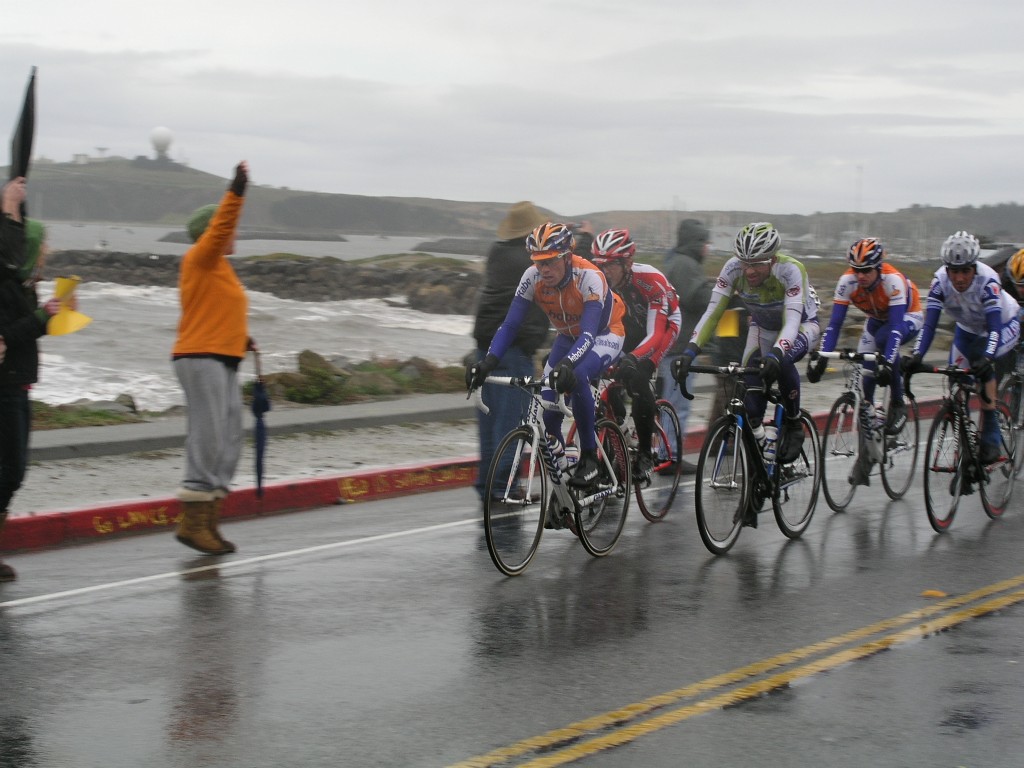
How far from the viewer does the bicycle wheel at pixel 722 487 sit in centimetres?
857

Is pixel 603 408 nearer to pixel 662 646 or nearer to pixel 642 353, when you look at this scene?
pixel 642 353

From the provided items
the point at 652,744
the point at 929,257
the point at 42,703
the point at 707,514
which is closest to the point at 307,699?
the point at 42,703

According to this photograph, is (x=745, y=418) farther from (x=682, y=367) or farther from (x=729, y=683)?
(x=729, y=683)

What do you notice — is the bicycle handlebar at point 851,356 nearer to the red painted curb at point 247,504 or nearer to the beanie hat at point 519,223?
the beanie hat at point 519,223

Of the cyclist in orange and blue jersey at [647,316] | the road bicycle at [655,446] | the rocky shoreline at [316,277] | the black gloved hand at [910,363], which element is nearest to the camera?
the black gloved hand at [910,363]

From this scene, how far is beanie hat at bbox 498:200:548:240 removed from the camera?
33.9 feet

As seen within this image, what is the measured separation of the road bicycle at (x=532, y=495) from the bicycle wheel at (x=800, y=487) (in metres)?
1.24

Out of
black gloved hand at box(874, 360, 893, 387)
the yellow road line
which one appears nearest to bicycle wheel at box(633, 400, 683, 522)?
black gloved hand at box(874, 360, 893, 387)

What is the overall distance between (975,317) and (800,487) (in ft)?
7.98

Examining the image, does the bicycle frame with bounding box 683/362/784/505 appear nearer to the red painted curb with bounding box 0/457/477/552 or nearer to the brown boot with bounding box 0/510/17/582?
the red painted curb with bounding box 0/457/477/552

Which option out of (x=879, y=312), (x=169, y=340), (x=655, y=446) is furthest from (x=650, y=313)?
(x=169, y=340)

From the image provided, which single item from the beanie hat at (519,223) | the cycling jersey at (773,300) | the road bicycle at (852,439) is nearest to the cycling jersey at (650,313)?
the cycling jersey at (773,300)

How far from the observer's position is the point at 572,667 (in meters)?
6.20

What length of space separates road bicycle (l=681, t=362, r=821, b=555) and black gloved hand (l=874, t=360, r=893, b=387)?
111 cm
